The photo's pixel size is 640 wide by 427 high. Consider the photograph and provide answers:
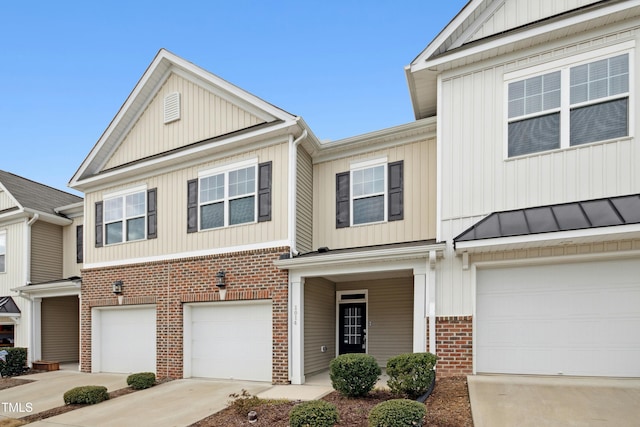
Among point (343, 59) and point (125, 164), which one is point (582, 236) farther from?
point (343, 59)

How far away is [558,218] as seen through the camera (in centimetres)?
754

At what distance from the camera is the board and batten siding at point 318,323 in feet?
36.4

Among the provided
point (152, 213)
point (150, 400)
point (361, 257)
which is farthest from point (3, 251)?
point (361, 257)

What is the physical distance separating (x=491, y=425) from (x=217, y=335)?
7.76 meters

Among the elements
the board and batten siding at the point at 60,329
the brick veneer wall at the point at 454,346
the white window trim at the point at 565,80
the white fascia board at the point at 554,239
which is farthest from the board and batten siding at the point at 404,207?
the board and batten siding at the point at 60,329

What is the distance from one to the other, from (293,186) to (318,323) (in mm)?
3881

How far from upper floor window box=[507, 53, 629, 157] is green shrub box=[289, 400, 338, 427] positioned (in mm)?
5904

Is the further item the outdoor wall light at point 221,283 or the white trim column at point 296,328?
the outdoor wall light at point 221,283

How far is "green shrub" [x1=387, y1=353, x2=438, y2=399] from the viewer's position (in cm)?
729

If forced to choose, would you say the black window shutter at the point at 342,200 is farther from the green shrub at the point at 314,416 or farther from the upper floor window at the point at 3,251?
the upper floor window at the point at 3,251

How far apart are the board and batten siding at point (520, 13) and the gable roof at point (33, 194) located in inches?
657

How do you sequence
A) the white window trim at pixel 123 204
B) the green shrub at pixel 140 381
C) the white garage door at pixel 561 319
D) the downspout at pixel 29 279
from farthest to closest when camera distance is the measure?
the downspout at pixel 29 279
the white window trim at pixel 123 204
the green shrub at pixel 140 381
the white garage door at pixel 561 319

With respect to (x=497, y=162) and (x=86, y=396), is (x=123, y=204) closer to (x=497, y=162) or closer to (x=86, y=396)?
(x=86, y=396)

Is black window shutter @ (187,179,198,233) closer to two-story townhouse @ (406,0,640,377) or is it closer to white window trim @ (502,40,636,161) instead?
two-story townhouse @ (406,0,640,377)
